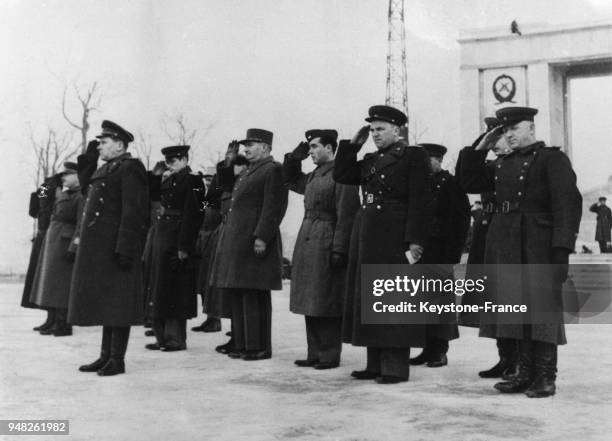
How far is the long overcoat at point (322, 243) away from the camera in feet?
19.2

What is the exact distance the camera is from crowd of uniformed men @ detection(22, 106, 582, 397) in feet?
15.6

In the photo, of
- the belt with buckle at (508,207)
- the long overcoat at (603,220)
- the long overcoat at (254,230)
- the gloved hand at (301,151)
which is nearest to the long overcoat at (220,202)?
the long overcoat at (254,230)

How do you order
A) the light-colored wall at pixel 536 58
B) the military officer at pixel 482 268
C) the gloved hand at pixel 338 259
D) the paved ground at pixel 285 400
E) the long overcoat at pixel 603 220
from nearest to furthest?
the paved ground at pixel 285 400, the military officer at pixel 482 268, the gloved hand at pixel 338 259, the long overcoat at pixel 603 220, the light-colored wall at pixel 536 58

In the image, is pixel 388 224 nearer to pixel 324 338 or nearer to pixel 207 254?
pixel 324 338

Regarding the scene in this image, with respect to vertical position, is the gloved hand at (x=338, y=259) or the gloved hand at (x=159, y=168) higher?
the gloved hand at (x=159, y=168)

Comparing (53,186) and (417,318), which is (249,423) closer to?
(417,318)

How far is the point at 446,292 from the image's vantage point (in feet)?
18.2

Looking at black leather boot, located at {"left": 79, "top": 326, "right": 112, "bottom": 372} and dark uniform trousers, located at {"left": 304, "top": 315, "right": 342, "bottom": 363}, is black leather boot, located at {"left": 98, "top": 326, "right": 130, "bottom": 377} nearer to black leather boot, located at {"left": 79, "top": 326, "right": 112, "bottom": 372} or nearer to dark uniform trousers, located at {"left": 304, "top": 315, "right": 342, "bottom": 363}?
black leather boot, located at {"left": 79, "top": 326, "right": 112, "bottom": 372}

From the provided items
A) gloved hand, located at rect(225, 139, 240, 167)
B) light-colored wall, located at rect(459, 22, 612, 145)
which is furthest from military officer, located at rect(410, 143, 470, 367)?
light-colored wall, located at rect(459, 22, 612, 145)

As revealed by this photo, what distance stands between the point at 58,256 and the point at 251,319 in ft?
9.99

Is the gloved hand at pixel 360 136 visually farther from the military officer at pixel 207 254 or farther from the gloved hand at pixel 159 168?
the military officer at pixel 207 254

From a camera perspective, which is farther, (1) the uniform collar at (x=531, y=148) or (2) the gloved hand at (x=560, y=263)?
(1) the uniform collar at (x=531, y=148)

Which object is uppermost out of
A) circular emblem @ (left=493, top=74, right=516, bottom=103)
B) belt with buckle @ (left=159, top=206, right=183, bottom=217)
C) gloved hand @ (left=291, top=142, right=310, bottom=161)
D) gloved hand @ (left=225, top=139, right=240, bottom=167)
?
circular emblem @ (left=493, top=74, right=516, bottom=103)
